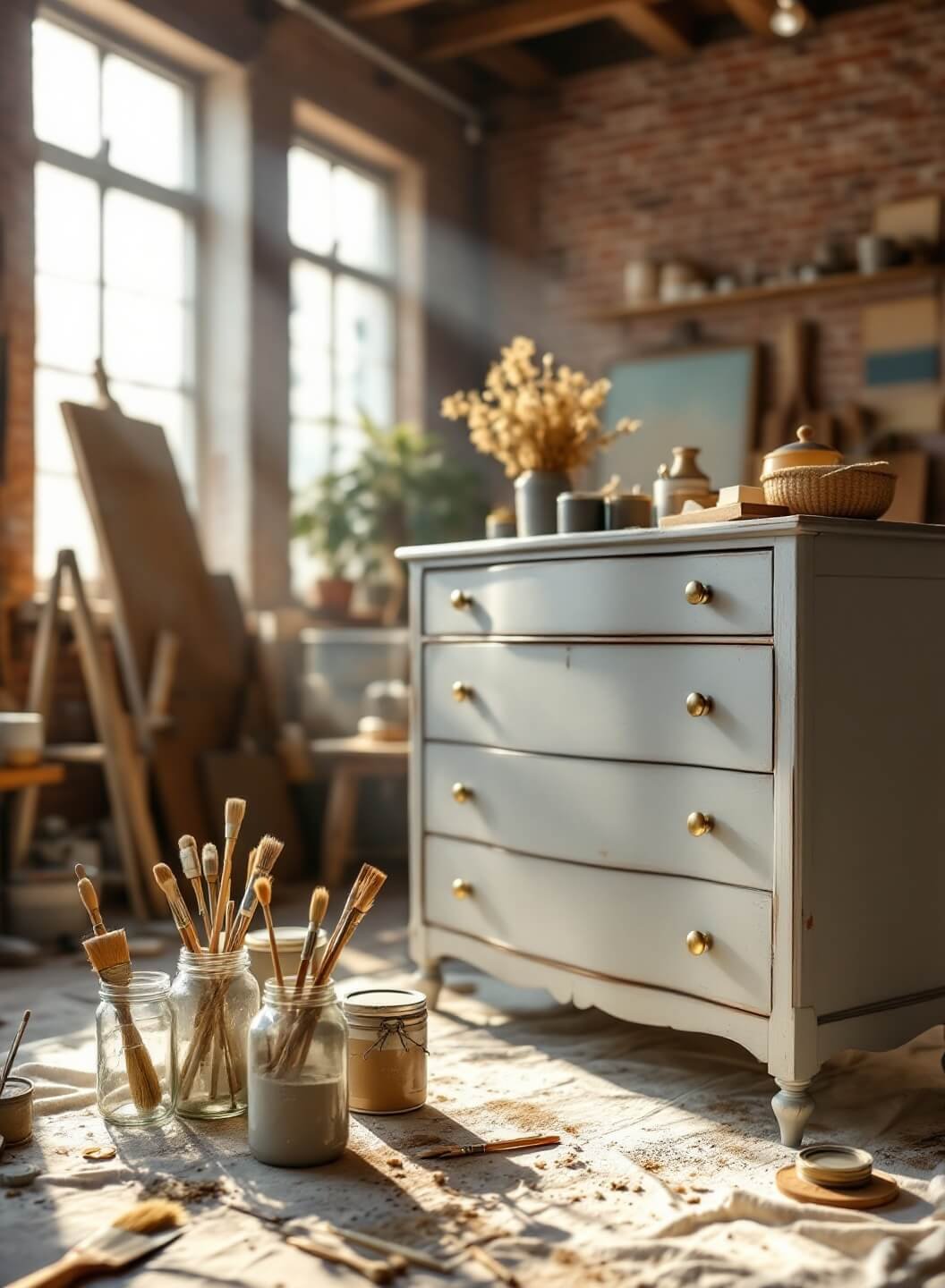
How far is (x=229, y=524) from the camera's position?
19.6ft

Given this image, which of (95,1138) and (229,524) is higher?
(229,524)

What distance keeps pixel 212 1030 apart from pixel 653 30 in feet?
18.0

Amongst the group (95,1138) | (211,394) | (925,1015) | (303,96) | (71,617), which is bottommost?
(95,1138)

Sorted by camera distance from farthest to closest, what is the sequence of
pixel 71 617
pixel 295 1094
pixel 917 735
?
pixel 71 617, pixel 917 735, pixel 295 1094

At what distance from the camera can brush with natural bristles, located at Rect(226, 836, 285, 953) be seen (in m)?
2.34

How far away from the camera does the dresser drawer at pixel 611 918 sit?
2.48 meters

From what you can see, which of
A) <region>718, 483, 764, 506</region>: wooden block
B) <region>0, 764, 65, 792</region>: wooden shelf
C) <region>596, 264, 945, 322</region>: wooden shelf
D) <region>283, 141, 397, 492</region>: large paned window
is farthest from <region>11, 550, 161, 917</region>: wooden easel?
<region>596, 264, 945, 322</region>: wooden shelf

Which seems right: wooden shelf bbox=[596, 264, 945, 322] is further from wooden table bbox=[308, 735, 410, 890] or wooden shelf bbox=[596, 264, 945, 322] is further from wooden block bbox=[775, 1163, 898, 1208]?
wooden block bbox=[775, 1163, 898, 1208]

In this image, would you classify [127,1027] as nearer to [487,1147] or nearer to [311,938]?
[311,938]

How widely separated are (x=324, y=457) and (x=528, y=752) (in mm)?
3868

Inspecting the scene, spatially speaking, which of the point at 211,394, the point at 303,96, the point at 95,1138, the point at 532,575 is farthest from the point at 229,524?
the point at 95,1138

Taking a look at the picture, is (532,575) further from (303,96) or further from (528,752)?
(303,96)

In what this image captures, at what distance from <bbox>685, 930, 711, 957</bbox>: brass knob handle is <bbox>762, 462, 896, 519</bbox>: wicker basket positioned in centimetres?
82

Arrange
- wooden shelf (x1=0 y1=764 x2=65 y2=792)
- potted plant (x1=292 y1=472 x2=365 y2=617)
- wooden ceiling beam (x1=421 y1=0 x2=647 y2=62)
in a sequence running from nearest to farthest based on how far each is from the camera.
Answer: wooden shelf (x1=0 y1=764 x2=65 y2=792) < potted plant (x1=292 y1=472 x2=365 y2=617) < wooden ceiling beam (x1=421 y1=0 x2=647 y2=62)
